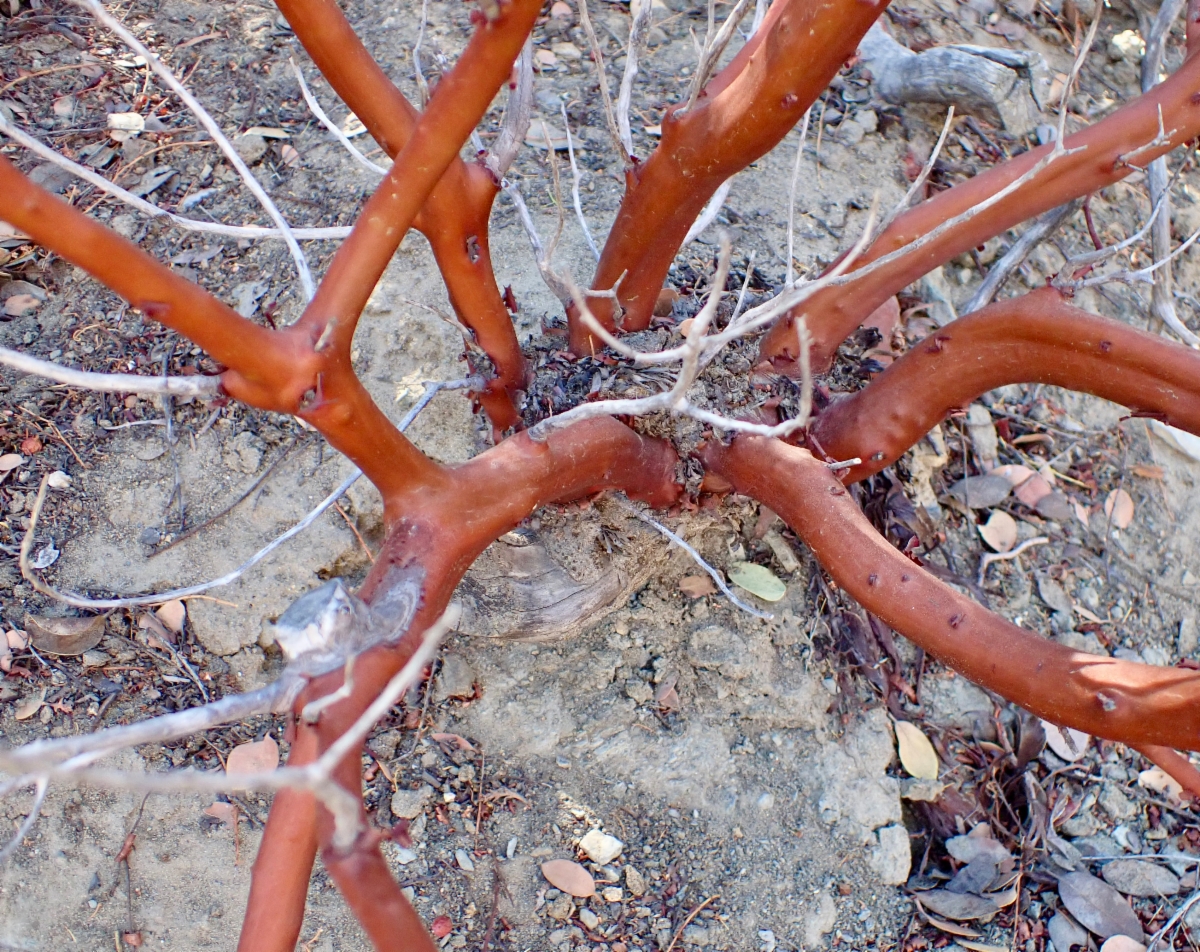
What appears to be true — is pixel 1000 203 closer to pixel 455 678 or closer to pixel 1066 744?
pixel 1066 744

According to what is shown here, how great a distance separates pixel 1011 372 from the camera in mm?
1598

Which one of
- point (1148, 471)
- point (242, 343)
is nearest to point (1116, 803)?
point (1148, 471)

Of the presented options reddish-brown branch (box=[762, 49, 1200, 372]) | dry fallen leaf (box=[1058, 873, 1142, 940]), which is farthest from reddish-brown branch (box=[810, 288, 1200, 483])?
dry fallen leaf (box=[1058, 873, 1142, 940])

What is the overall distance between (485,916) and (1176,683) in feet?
4.01

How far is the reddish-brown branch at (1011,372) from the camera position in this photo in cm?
146

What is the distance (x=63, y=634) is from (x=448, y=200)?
3.69ft

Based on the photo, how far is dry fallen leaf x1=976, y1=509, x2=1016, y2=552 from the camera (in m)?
2.30

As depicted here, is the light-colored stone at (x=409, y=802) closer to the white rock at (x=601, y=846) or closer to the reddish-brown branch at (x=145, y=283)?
the white rock at (x=601, y=846)

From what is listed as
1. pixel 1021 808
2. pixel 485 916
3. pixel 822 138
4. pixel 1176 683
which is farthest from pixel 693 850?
pixel 822 138

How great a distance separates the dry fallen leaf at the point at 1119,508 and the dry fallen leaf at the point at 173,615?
2.24m

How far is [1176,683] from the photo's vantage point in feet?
3.78

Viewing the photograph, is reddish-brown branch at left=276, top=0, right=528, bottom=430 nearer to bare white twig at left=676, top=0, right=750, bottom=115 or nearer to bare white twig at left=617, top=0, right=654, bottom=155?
bare white twig at left=617, top=0, right=654, bottom=155

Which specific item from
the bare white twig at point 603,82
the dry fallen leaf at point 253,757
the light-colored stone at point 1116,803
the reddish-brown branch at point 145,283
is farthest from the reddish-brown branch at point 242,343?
the light-colored stone at point 1116,803

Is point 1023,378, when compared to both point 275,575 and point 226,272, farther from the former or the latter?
point 226,272
